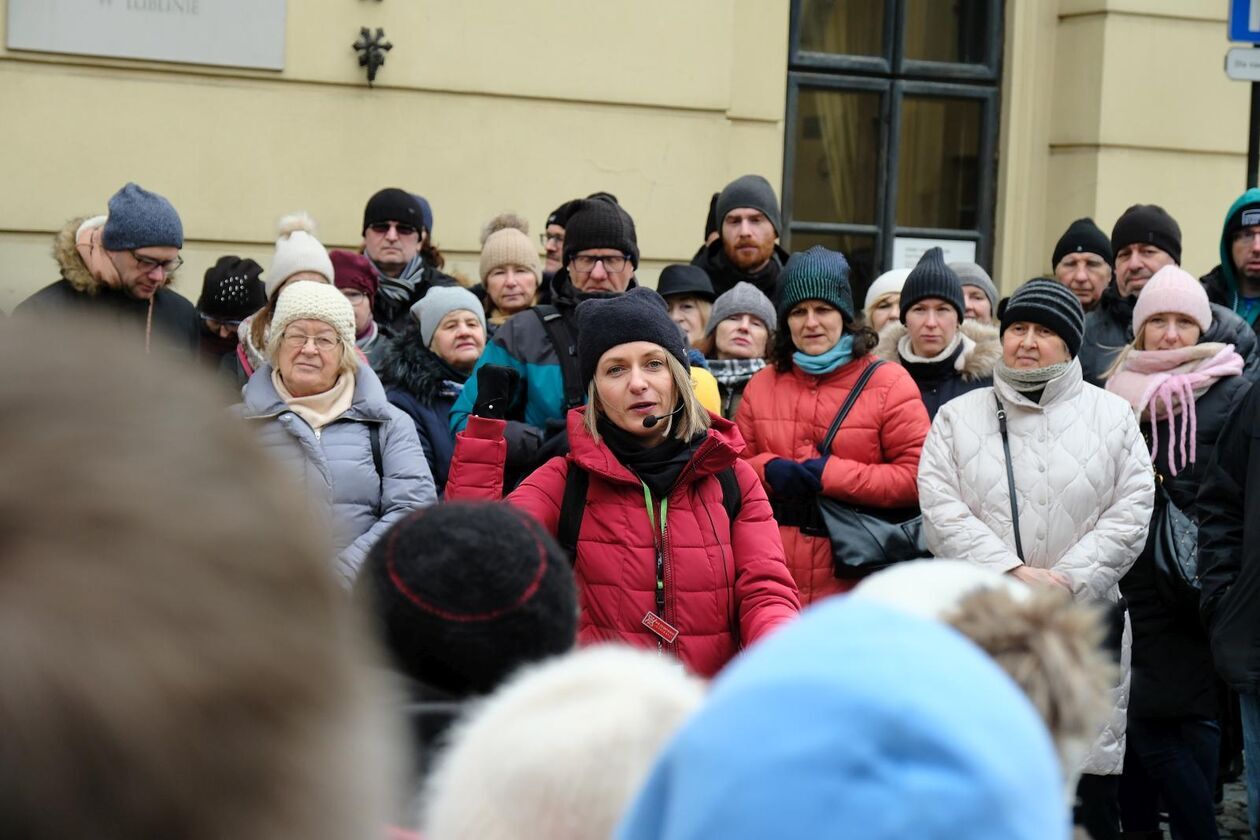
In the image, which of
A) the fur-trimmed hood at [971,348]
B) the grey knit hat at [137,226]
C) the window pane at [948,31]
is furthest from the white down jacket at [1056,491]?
the window pane at [948,31]

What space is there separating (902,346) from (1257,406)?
5.18ft

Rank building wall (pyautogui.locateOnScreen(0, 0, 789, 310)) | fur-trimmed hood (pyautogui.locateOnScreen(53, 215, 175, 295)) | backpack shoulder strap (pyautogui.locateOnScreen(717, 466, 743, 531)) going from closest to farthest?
backpack shoulder strap (pyautogui.locateOnScreen(717, 466, 743, 531)) < fur-trimmed hood (pyautogui.locateOnScreen(53, 215, 175, 295)) < building wall (pyautogui.locateOnScreen(0, 0, 789, 310))

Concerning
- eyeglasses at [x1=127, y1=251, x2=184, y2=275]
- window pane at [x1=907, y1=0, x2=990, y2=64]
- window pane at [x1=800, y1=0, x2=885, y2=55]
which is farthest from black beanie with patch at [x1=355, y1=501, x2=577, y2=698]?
window pane at [x1=907, y1=0, x2=990, y2=64]

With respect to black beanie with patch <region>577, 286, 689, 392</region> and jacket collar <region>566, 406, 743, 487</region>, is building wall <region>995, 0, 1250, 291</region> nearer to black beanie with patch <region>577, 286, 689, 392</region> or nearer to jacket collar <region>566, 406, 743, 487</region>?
black beanie with patch <region>577, 286, 689, 392</region>

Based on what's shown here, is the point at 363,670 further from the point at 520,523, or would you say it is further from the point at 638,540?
the point at 638,540

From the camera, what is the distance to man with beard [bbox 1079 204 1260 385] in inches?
284

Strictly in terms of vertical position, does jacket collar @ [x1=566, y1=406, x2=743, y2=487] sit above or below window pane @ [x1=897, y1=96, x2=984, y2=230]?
below

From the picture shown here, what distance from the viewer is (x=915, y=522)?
19.1ft

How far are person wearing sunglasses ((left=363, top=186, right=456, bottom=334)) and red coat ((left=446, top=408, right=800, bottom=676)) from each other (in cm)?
288

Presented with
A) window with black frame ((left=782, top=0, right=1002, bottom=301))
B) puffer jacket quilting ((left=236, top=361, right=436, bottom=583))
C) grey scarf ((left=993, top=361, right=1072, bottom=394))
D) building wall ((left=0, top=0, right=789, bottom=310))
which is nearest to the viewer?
puffer jacket quilting ((left=236, top=361, right=436, bottom=583))

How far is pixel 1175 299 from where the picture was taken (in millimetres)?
6250

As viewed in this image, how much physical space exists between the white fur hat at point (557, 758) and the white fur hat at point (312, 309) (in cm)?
405

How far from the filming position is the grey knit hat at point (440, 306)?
6.34 meters

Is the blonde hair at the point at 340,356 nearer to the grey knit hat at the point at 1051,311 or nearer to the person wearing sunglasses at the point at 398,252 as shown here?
the person wearing sunglasses at the point at 398,252
